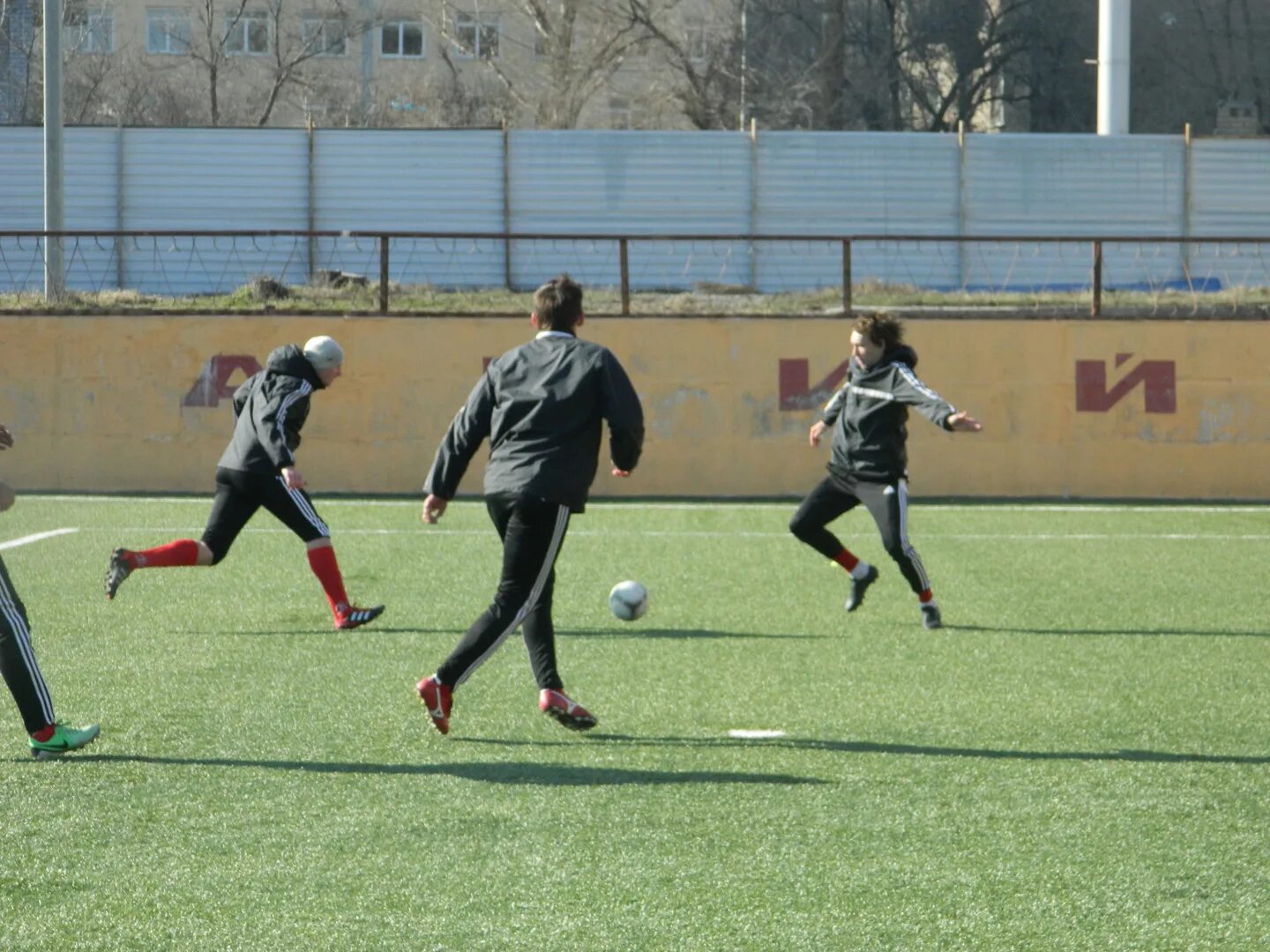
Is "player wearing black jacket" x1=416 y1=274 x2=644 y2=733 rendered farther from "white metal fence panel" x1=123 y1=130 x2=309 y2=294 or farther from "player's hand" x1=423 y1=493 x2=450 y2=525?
"white metal fence panel" x1=123 y1=130 x2=309 y2=294

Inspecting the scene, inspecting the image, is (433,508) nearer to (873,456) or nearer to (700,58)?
(873,456)

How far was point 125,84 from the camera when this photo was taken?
41.3 metres

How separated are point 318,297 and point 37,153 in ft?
38.1

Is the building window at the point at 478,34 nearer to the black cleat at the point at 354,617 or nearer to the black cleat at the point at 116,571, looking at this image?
the black cleat at the point at 116,571

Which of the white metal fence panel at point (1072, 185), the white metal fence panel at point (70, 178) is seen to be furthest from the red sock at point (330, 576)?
the white metal fence panel at point (1072, 185)

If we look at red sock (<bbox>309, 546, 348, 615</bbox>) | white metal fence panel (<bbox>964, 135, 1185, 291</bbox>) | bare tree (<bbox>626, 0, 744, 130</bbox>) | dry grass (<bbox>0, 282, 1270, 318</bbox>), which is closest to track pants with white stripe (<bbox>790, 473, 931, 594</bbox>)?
red sock (<bbox>309, 546, 348, 615</bbox>)

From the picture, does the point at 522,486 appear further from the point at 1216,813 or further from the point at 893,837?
the point at 1216,813

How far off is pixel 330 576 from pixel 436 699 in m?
3.21

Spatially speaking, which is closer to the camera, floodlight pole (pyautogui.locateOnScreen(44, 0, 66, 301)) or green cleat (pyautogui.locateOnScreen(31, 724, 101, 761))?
green cleat (pyautogui.locateOnScreen(31, 724, 101, 761))

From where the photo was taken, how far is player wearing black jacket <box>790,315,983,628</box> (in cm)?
957

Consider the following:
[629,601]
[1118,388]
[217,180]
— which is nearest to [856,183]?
[217,180]

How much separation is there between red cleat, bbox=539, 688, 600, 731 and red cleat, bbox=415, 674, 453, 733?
42 cm

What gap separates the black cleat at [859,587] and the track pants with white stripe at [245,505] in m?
3.18

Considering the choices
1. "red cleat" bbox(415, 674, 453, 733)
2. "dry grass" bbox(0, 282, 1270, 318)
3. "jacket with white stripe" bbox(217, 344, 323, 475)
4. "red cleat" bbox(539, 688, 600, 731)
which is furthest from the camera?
"dry grass" bbox(0, 282, 1270, 318)
